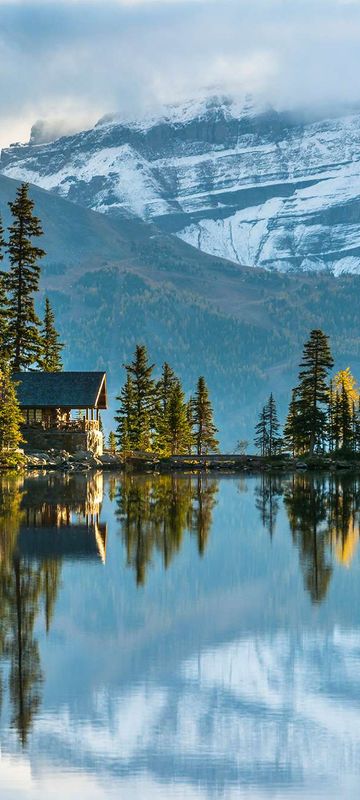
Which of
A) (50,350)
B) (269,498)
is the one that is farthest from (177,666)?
(50,350)

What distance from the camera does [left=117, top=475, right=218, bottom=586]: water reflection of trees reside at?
124 ft

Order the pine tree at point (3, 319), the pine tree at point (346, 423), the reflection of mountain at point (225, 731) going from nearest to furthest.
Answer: the reflection of mountain at point (225, 731)
the pine tree at point (3, 319)
the pine tree at point (346, 423)

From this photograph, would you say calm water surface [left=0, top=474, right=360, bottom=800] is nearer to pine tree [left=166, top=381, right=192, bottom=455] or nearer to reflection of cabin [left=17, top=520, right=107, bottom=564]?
reflection of cabin [left=17, top=520, right=107, bottom=564]

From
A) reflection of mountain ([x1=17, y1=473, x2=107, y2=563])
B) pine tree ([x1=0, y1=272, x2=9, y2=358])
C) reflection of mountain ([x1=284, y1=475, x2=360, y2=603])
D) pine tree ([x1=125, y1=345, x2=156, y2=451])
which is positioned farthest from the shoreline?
reflection of mountain ([x1=17, y1=473, x2=107, y2=563])

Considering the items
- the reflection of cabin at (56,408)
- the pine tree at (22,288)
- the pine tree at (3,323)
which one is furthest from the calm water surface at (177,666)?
the pine tree at (22,288)

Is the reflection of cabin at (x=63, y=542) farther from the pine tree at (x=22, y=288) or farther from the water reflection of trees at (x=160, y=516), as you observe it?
the pine tree at (x=22, y=288)

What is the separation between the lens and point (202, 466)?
108250 mm

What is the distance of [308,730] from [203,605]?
9.45 metres

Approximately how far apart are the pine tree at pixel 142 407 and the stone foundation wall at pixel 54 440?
17.9 m

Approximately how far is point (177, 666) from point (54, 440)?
7781cm

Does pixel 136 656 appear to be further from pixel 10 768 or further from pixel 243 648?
pixel 10 768

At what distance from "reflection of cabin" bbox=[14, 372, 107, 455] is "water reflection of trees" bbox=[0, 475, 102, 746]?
36.0 m

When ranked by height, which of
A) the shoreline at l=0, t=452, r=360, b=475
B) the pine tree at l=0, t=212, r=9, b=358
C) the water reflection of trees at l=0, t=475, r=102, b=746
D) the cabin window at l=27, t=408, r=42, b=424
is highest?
the pine tree at l=0, t=212, r=9, b=358

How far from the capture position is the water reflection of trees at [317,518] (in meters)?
35.1
